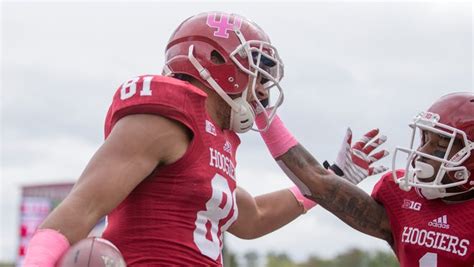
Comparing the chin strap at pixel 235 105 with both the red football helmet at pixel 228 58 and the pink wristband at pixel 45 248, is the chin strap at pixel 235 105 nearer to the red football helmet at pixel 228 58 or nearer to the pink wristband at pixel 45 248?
the red football helmet at pixel 228 58

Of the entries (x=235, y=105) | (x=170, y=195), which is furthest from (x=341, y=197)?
(x=170, y=195)

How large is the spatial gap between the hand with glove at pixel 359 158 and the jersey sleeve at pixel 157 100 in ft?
5.08

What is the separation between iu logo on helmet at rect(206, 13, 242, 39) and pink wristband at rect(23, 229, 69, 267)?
144 centimetres

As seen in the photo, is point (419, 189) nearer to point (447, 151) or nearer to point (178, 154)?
point (447, 151)

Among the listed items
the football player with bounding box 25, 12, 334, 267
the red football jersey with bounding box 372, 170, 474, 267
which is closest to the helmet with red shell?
the red football jersey with bounding box 372, 170, 474, 267

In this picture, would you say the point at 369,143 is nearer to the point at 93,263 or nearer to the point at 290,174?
the point at 290,174

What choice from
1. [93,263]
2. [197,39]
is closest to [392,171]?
[197,39]

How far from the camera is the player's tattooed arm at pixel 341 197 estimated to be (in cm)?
608

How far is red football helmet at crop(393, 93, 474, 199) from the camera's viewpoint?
566 centimetres

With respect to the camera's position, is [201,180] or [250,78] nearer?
[201,180]

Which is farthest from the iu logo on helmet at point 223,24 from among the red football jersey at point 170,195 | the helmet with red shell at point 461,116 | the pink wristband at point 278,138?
the helmet with red shell at point 461,116

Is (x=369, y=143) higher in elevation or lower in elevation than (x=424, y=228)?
higher

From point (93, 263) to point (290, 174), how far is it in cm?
231

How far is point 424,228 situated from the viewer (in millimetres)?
5793
